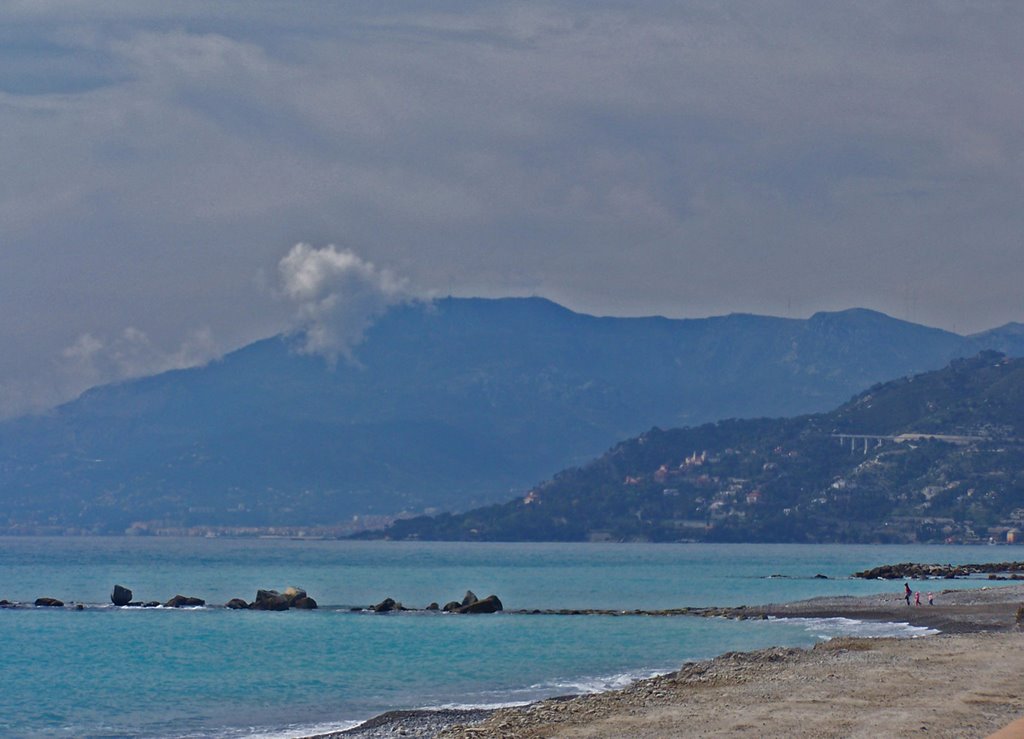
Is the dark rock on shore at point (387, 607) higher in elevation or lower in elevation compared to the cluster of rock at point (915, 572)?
lower

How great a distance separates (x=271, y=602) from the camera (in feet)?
279

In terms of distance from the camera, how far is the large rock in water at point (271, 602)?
84875 millimetres

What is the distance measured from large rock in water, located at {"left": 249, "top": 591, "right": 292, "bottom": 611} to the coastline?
44600mm

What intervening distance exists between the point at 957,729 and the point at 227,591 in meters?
88.7

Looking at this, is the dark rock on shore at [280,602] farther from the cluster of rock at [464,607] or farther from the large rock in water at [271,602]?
the cluster of rock at [464,607]

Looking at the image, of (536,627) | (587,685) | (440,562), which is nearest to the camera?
(587,685)

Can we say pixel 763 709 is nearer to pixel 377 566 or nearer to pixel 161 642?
pixel 161 642

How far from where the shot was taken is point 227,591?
361 ft

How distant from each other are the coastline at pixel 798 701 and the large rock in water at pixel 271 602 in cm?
4460

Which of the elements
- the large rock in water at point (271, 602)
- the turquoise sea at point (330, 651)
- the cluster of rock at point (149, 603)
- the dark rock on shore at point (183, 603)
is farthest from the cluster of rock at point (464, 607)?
the cluster of rock at point (149, 603)

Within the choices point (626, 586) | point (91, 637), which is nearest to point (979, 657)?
point (91, 637)

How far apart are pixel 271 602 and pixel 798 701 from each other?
57.2 meters

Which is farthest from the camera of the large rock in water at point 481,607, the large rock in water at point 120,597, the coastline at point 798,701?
the large rock in water at point 120,597

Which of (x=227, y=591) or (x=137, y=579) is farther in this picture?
(x=137, y=579)
